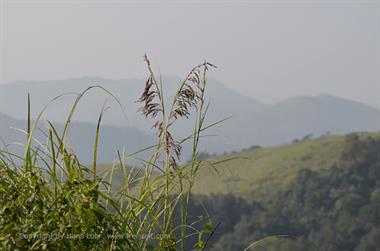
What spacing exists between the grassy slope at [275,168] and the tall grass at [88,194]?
75268mm

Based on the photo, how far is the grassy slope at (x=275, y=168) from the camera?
79.7 m

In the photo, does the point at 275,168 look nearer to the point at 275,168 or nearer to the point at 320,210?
the point at 275,168

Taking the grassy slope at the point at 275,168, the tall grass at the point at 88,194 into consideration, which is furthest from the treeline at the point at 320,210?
the tall grass at the point at 88,194

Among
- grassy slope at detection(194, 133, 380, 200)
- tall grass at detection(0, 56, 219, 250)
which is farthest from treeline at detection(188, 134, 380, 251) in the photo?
tall grass at detection(0, 56, 219, 250)

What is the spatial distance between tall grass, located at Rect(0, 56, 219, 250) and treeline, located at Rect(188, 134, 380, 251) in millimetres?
59480

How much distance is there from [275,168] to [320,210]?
364 inches

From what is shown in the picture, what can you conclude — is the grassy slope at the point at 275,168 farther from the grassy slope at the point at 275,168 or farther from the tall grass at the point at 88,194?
the tall grass at the point at 88,194

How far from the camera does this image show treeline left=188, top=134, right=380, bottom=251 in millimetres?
66800

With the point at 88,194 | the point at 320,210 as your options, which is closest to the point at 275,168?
the point at 320,210

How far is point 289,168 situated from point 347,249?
1670 centimetres

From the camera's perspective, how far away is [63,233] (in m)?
2.12

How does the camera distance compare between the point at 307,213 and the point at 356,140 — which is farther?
the point at 356,140

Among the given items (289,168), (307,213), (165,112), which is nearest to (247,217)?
(307,213)

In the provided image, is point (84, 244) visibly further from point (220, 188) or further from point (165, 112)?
point (220, 188)
